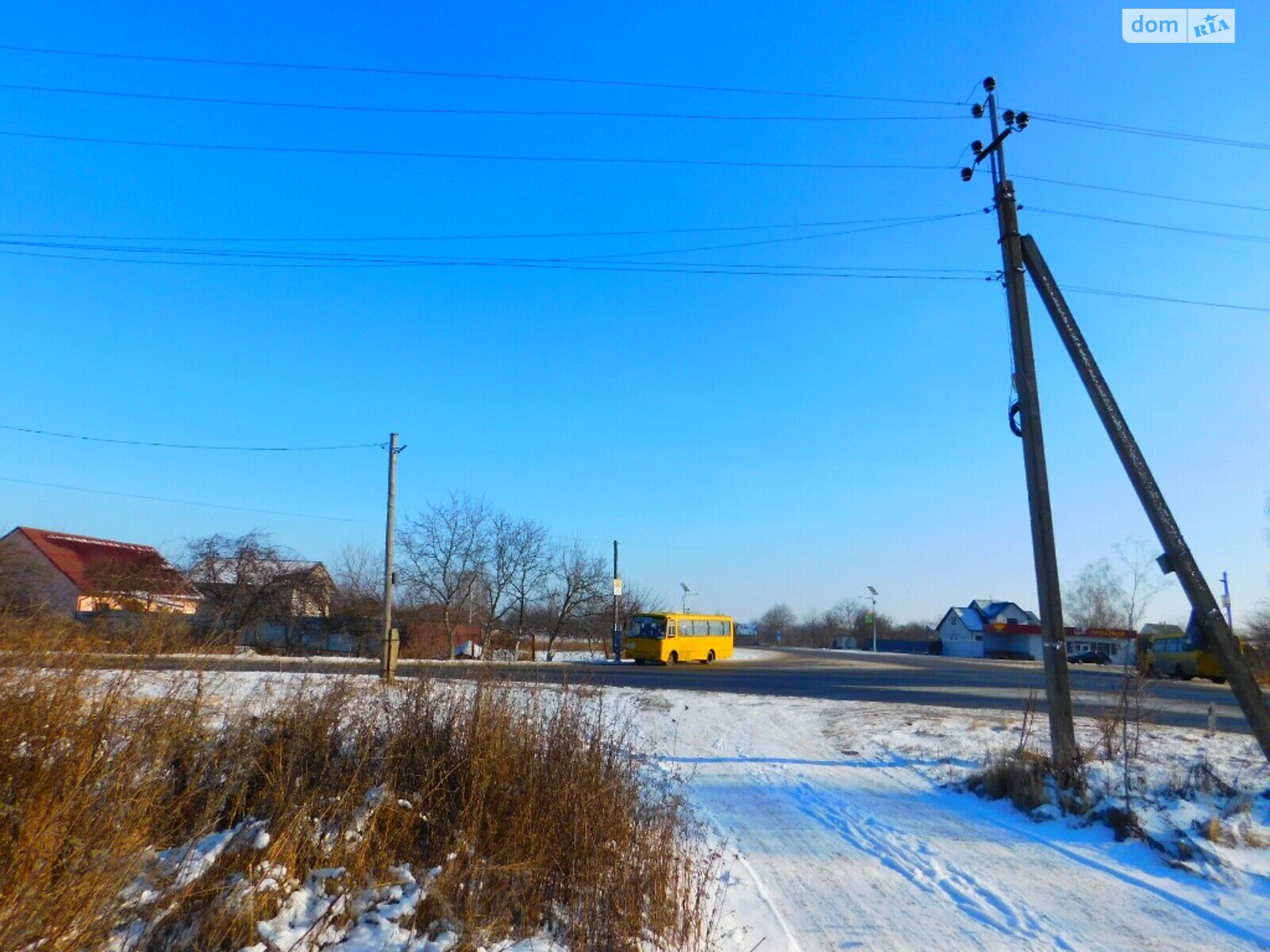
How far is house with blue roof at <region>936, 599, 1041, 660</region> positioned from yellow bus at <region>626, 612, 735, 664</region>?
147 feet

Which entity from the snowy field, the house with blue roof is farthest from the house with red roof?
the house with blue roof

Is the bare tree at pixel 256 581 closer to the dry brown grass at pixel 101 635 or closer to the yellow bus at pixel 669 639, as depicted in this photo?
the yellow bus at pixel 669 639

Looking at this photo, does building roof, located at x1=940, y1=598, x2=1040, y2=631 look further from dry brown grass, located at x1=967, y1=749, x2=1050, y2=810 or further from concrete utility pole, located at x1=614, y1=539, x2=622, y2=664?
dry brown grass, located at x1=967, y1=749, x2=1050, y2=810

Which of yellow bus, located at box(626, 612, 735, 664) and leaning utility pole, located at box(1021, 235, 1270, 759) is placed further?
yellow bus, located at box(626, 612, 735, 664)

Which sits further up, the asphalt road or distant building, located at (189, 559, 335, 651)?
distant building, located at (189, 559, 335, 651)

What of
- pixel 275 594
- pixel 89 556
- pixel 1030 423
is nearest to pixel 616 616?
pixel 275 594

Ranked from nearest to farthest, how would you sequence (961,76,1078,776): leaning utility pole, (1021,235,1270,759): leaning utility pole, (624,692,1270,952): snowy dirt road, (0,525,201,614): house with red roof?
(624,692,1270,952): snowy dirt road → (1021,235,1270,759): leaning utility pole → (961,76,1078,776): leaning utility pole → (0,525,201,614): house with red roof

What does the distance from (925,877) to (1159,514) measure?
18.6 ft

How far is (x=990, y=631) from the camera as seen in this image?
87.7 metres

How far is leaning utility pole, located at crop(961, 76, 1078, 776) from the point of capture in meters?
10.2

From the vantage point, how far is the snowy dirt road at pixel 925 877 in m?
5.12

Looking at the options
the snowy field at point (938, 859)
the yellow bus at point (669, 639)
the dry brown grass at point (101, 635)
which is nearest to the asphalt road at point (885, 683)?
the dry brown grass at point (101, 635)

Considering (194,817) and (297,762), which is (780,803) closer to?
(297,762)

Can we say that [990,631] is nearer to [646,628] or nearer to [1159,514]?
[646,628]
